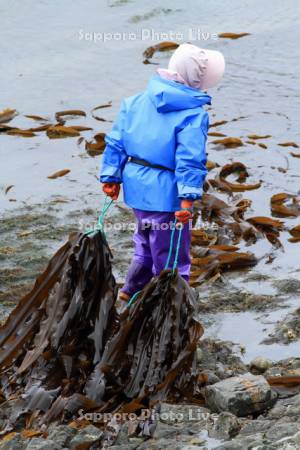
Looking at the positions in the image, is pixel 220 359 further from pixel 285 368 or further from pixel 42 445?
pixel 42 445

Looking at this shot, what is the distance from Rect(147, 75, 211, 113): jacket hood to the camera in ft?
14.6

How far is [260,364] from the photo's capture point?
4684mm

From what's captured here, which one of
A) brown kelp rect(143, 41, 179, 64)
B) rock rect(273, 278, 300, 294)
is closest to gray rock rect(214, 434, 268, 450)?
rock rect(273, 278, 300, 294)

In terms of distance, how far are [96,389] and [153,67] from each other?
23.2 ft

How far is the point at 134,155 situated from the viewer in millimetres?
4629

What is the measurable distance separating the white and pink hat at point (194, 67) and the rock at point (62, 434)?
1803mm

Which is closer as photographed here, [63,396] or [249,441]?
[249,441]

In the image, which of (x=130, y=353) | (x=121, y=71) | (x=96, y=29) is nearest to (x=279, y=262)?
(x=130, y=353)

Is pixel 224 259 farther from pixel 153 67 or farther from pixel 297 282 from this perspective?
pixel 153 67

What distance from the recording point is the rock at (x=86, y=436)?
376 centimetres

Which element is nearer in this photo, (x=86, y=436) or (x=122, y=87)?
(x=86, y=436)

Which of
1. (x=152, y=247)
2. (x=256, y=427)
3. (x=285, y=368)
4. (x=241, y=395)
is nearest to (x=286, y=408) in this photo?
(x=241, y=395)

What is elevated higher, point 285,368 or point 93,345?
point 93,345

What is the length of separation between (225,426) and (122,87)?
6788mm
